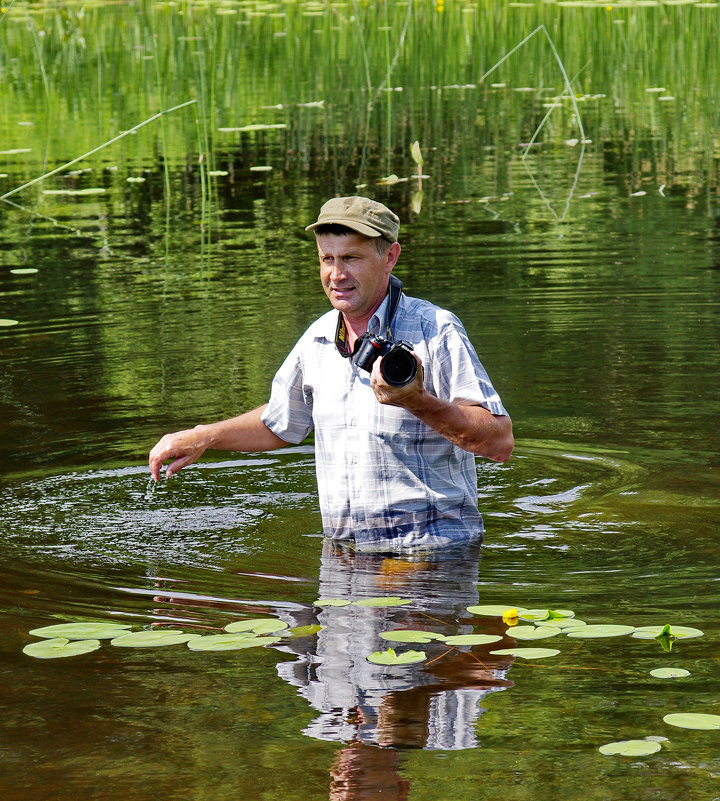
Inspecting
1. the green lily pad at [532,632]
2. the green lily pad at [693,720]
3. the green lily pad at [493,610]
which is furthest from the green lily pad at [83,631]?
the green lily pad at [693,720]

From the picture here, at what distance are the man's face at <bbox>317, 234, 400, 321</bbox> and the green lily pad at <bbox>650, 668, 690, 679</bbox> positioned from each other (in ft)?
5.16

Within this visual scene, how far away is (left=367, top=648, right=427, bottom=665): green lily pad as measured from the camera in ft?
12.5

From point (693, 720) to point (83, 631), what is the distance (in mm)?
1829

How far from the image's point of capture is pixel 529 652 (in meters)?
3.83

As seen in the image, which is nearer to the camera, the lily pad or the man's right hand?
the lily pad

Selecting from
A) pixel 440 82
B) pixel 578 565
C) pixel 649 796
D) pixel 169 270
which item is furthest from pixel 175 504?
pixel 440 82

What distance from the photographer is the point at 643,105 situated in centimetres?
1591

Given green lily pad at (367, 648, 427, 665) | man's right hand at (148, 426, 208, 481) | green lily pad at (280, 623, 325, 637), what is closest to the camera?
green lily pad at (367, 648, 427, 665)

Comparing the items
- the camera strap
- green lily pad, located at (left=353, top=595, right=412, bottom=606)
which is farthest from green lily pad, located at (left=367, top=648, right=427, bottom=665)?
the camera strap

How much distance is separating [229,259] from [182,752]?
739 centimetres

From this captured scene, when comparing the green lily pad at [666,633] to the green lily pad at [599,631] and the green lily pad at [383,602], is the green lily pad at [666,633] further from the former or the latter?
the green lily pad at [383,602]

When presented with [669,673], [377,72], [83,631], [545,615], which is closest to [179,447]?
[83,631]

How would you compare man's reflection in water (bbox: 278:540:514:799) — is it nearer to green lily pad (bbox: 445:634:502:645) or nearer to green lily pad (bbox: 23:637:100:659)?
green lily pad (bbox: 445:634:502:645)

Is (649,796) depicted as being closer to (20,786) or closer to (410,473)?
(20,786)
